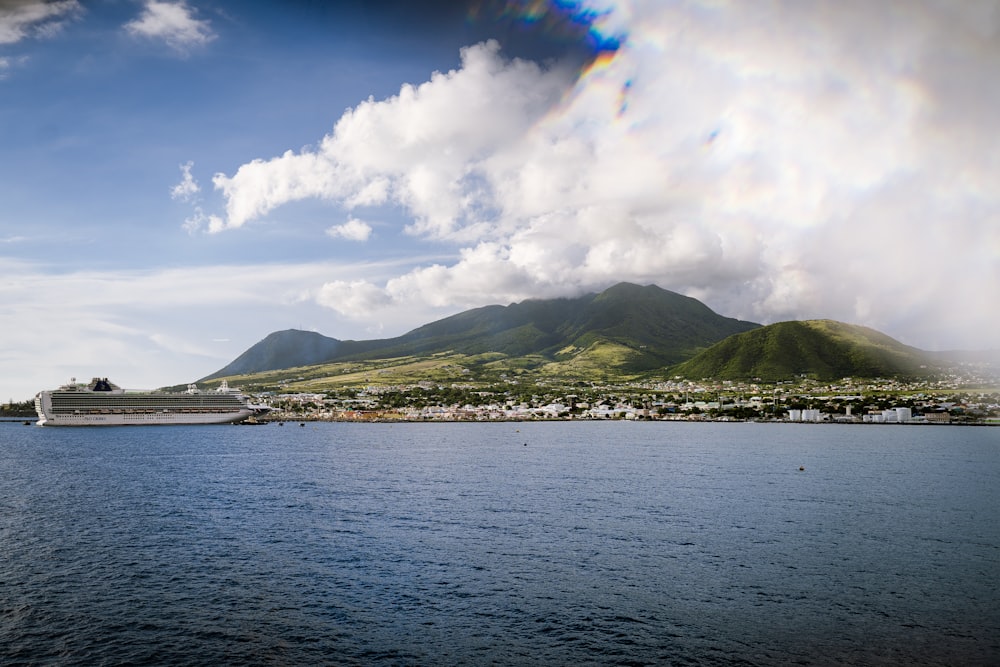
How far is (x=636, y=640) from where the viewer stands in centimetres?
3036

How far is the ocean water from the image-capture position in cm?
2967

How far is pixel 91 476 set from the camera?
88.3 meters

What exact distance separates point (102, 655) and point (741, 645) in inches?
1243

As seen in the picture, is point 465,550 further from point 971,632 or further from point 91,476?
point 91,476

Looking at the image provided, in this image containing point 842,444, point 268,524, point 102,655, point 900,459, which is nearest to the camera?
point 102,655

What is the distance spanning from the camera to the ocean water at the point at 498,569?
2967cm

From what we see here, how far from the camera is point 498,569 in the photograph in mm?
41969

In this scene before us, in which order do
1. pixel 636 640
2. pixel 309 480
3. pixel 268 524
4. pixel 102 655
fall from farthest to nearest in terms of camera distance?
pixel 309 480, pixel 268 524, pixel 636 640, pixel 102 655

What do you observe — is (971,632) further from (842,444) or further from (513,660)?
(842,444)

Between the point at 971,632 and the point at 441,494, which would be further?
the point at 441,494

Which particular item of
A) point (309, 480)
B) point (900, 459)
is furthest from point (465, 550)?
point (900, 459)

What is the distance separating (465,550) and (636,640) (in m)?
19.7

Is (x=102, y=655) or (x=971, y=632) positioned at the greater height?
(x=102, y=655)

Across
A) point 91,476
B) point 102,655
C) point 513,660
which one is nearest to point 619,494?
point 513,660
